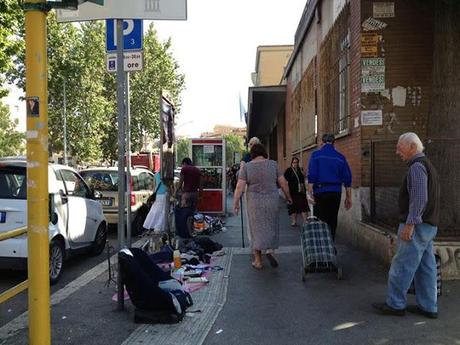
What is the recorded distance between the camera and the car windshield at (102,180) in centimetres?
1223

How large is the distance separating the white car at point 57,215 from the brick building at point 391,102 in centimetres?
446

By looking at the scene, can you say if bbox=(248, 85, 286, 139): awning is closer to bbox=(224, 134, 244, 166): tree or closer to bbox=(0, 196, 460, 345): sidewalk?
bbox=(224, 134, 244, 166): tree

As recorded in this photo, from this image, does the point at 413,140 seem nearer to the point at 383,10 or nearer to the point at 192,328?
the point at 192,328

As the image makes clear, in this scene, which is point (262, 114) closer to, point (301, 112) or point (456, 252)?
point (301, 112)

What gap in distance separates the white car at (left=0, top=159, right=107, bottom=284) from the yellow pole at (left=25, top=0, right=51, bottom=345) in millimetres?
2309

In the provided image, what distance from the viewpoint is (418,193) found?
16.3 feet

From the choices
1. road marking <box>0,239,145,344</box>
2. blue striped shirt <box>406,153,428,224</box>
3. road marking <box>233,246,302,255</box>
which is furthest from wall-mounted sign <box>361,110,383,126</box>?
road marking <box>0,239,145,344</box>

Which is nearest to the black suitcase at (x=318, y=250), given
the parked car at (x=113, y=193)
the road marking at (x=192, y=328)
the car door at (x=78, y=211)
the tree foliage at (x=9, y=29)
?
the road marking at (x=192, y=328)

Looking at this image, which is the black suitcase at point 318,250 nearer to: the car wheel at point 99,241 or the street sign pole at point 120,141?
the street sign pole at point 120,141

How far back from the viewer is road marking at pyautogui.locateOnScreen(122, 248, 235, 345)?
15.4ft

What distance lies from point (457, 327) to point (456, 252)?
70.1 inches

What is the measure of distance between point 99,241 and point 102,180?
3.07 metres

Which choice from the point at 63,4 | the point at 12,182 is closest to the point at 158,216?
the point at 12,182

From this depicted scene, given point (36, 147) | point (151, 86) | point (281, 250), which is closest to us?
point (36, 147)
